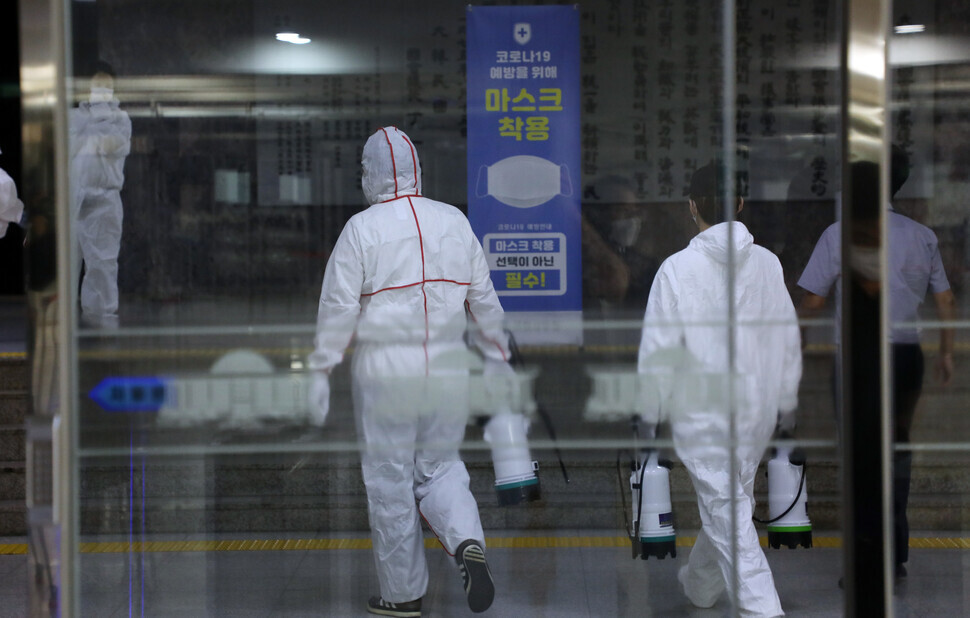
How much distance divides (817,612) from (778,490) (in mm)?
338

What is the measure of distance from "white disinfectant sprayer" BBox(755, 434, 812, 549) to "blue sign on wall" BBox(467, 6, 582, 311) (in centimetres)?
73

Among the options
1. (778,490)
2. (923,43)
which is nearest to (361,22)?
(923,43)

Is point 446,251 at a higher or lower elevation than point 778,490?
higher

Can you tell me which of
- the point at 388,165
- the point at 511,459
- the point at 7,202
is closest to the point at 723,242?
the point at 511,459

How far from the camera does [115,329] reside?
2715 mm

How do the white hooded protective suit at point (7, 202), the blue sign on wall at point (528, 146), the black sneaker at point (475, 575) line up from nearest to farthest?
the blue sign on wall at point (528, 146) < the black sneaker at point (475, 575) < the white hooded protective suit at point (7, 202)

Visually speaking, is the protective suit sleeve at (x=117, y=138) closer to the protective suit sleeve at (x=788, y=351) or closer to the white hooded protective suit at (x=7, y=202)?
the white hooded protective suit at (x=7, y=202)

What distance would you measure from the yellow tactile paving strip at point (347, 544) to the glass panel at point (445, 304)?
10 millimetres

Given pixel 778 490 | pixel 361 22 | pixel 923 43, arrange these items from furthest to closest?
1. pixel 361 22
2. pixel 778 490
3. pixel 923 43

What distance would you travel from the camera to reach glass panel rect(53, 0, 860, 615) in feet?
8.80

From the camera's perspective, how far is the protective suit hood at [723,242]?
2.70 metres

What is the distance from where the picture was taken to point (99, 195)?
8.80ft

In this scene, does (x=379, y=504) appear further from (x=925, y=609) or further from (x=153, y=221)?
(x=925, y=609)

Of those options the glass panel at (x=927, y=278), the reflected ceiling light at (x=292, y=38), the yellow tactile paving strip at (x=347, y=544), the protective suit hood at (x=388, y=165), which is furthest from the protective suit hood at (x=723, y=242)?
the reflected ceiling light at (x=292, y=38)
